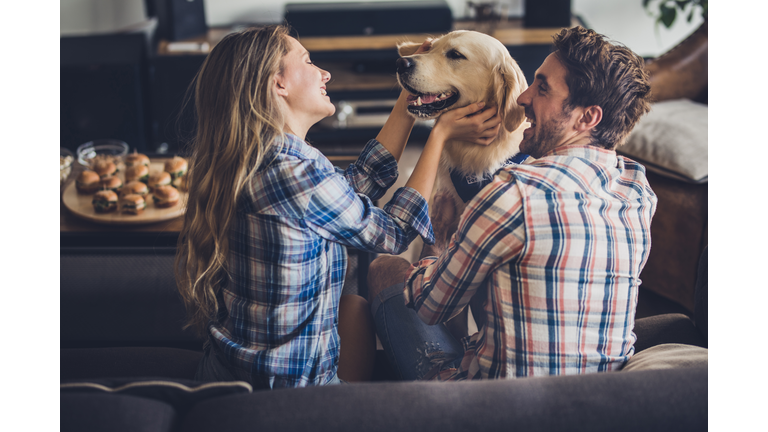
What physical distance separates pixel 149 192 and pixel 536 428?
178cm

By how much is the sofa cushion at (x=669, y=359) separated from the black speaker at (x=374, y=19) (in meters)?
2.79

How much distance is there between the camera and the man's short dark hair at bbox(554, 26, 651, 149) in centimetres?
98

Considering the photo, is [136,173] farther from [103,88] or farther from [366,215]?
[103,88]

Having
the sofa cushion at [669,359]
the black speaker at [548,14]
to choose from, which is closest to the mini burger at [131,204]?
the sofa cushion at [669,359]

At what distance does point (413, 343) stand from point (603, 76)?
0.69 meters

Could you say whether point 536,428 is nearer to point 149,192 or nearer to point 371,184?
point 371,184

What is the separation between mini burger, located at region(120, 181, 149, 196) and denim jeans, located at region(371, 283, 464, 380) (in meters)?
1.18

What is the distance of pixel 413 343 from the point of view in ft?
3.97

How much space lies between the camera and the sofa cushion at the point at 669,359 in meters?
1.00

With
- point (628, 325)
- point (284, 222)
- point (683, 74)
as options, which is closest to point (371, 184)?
point (284, 222)

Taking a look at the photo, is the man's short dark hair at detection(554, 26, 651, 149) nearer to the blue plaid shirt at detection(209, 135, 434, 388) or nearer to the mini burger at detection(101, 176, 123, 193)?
the blue plaid shirt at detection(209, 135, 434, 388)

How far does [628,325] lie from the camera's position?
1.05 meters

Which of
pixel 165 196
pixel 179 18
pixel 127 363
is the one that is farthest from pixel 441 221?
pixel 179 18

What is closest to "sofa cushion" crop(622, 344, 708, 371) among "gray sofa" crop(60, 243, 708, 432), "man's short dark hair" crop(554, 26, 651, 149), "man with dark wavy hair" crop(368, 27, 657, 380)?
"man with dark wavy hair" crop(368, 27, 657, 380)
